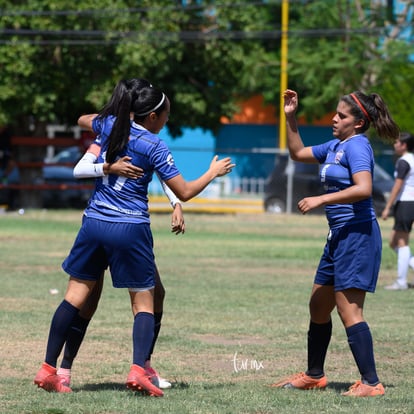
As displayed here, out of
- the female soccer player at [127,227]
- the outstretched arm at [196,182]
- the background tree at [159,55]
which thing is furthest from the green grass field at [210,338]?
the background tree at [159,55]

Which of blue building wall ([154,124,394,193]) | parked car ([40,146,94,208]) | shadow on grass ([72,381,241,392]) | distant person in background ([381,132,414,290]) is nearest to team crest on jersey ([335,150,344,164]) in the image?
shadow on grass ([72,381,241,392])

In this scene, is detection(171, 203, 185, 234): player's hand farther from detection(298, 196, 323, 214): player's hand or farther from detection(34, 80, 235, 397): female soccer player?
detection(298, 196, 323, 214): player's hand

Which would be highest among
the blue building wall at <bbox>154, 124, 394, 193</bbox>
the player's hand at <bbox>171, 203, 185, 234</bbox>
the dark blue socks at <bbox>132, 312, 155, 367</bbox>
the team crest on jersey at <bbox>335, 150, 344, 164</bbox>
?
the team crest on jersey at <bbox>335, 150, 344, 164</bbox>

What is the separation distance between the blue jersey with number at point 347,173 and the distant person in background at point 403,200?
7082 mm

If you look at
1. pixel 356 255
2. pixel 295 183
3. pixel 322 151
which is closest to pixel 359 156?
pixel 322 151

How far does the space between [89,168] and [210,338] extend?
3.34 metres

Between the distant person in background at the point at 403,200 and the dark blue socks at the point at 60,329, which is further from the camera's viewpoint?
the distant person in background at the point at 403,200

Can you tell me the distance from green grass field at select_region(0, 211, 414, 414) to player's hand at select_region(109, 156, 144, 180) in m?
1.37

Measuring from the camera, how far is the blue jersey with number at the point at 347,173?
6.84 metres

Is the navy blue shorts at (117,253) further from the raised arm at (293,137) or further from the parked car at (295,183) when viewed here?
the parked car at (295,183)

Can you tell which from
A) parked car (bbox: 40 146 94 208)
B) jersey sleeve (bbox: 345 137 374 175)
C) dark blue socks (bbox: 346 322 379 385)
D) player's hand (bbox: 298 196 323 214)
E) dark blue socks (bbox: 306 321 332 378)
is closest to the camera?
player's hand (bbox: 298 196 323 214)

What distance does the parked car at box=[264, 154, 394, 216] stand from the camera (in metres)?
31.4

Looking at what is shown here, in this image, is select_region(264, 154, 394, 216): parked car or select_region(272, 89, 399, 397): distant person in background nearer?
select_region(272, 89, 399, 397): distant person in background

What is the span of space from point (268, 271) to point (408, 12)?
25.5 m
